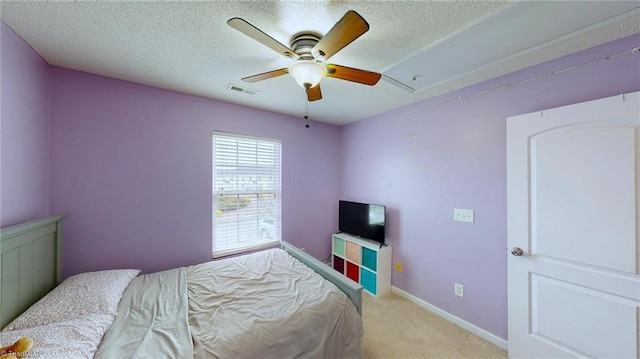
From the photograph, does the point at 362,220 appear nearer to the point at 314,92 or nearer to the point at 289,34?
the point at 314,92

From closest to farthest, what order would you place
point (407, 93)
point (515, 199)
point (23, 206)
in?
point (23, 206) → point (515, 199) → point (407, 93)

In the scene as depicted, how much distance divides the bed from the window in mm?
822

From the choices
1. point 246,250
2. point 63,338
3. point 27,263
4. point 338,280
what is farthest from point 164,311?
point 246,250

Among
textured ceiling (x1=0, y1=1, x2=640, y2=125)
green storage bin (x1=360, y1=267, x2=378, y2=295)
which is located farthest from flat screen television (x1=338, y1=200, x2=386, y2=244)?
textured ceiling (x1=0, y1=1, x2=640, y2=125)

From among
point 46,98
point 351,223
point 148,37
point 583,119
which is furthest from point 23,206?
point 583,119

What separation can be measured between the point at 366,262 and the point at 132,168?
284 cm

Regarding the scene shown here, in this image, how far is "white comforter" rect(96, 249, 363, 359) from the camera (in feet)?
3.98

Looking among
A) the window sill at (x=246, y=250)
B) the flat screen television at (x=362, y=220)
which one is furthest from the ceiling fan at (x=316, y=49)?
the window sill at (x=246, y=250)

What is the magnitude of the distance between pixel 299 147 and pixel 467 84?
83.8 inches

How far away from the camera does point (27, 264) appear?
1.44 metres

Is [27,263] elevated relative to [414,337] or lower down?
elevated

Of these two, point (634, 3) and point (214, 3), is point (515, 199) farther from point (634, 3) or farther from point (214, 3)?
point (214, 3)

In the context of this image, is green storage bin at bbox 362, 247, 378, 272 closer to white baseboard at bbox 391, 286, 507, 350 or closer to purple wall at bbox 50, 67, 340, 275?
white baseboard at bbox 391, 286, 507, 350

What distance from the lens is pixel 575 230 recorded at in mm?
1550
